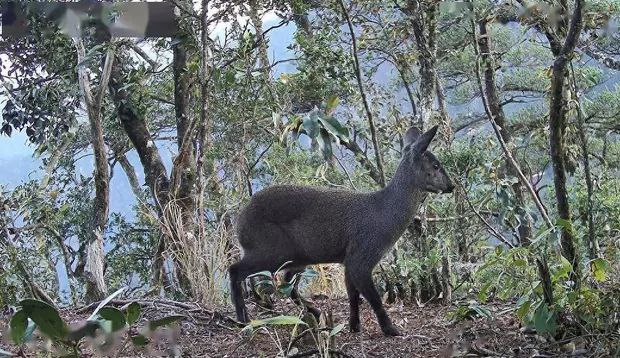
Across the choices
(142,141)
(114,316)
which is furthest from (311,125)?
(142,141)

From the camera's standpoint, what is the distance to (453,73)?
49.1 feet

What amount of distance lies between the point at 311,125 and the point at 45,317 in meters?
2.35

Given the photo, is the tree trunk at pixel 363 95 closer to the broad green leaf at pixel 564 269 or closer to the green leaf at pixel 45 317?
the broad green leaf at pixel 564 269

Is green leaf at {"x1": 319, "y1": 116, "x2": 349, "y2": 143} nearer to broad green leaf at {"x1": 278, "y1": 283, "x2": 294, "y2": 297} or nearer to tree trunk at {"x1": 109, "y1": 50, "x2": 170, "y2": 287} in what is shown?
broad green leaf at {"x1": 278, "y1": 283, "x2": 294, "y2": 297}

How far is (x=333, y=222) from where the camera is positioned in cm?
622

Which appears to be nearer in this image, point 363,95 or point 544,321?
point 544,321

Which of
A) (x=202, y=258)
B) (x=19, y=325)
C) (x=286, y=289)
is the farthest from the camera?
(x=202, y=258)

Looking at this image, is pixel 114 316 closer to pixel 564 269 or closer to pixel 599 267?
pixel 564 269

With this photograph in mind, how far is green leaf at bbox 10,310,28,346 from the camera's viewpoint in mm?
2728

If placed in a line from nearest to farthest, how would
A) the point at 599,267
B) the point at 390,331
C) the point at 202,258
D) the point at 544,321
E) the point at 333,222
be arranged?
the point at 544,321 < the point at 599,267 < the point at 390,331 < the point at 333,222 < the point at 202,258

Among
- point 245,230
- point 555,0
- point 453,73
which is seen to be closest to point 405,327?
point 245,230

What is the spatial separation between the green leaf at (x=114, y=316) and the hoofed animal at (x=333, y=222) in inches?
126

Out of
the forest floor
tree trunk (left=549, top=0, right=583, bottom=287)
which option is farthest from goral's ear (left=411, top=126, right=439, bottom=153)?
the forest floor

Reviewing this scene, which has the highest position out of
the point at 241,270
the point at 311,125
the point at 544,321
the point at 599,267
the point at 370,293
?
the point at 311,125
